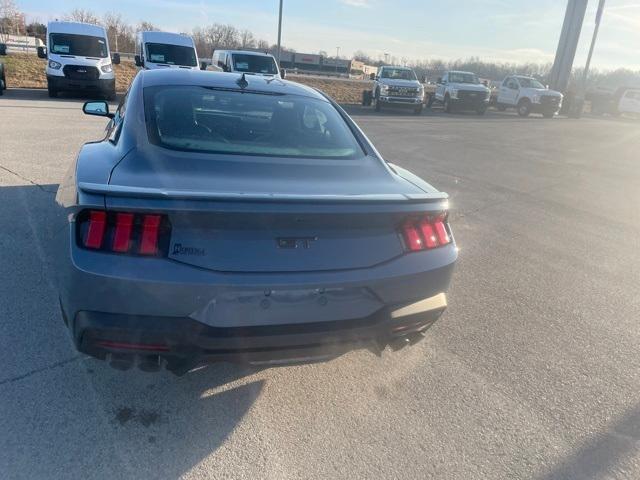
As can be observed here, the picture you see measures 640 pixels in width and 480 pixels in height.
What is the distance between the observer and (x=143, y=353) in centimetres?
216

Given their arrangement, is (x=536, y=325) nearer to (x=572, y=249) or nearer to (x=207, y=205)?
(x=572, y=249)

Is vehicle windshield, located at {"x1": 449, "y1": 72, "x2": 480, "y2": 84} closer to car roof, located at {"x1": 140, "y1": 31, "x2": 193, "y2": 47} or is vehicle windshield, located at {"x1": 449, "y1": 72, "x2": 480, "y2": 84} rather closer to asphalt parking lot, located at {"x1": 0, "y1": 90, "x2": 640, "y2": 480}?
car roof, located at {"x1": 140, "y1": 31, "x2": 193, "y2": 47}

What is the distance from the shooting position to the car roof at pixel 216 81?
3.45 metres

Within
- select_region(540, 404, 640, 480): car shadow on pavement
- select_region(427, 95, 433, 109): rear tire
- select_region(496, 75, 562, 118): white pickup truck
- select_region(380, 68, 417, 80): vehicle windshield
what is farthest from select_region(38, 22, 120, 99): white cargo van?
select_region(496, 75, 562, 118): white pickup truck

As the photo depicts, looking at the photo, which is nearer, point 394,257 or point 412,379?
point 394,257

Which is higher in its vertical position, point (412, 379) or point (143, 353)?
point (143, 353)

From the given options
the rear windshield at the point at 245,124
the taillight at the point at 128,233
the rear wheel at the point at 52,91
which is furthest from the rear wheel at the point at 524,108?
the taillight at the point at 128,233

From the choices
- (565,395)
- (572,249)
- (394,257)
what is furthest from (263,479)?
(572,249)

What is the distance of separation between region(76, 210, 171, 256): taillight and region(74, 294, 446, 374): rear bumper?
0.95 ft

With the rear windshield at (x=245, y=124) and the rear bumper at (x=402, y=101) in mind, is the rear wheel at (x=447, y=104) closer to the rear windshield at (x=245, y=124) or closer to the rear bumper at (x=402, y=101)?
the rear bumper at (x=402, y=101)

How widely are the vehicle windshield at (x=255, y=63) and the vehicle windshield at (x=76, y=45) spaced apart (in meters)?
4.77

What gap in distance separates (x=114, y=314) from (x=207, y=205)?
0.61m

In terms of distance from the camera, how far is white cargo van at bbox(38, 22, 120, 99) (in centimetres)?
1683

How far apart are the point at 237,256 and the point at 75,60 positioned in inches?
704
